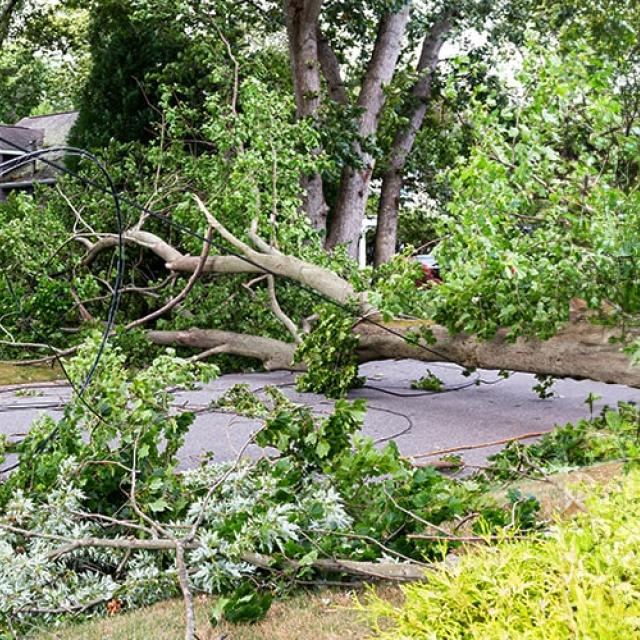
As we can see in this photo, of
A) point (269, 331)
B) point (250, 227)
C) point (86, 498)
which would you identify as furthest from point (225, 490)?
point (269, 331)

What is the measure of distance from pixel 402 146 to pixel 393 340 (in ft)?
31.8

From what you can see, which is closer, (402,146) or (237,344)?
(237,344)

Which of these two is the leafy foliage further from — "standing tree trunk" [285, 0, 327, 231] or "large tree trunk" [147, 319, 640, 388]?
"standing tree trunk" [285, 0, 327, 231]

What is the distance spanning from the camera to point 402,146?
1636 centimetres

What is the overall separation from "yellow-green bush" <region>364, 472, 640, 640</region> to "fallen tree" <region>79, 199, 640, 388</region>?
12.1 feet

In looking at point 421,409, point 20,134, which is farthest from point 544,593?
point 20,134

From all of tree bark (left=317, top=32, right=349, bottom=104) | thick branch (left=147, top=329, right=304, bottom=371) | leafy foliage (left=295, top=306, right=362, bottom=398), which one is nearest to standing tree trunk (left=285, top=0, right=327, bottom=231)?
tree bark (left=317, top=32, right=349, bottom=104)

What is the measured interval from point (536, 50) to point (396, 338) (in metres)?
2.49

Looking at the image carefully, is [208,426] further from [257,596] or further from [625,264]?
[257,596]

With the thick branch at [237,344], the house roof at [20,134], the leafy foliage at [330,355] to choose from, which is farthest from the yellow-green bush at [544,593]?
the house roof at [20,134]

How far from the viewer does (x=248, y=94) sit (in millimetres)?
9875

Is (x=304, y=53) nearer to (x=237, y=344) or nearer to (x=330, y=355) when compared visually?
(x=237, y=344)

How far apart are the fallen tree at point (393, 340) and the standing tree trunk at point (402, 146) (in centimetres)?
701

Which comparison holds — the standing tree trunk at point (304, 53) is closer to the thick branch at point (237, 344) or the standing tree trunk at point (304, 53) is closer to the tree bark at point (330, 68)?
the tree bark at point (330, 68)
